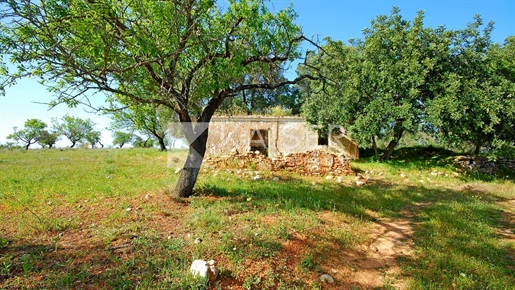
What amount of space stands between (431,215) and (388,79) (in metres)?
7.21

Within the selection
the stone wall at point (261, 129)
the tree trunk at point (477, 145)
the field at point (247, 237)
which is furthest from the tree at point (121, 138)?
the tree trunk at point (477, 145)

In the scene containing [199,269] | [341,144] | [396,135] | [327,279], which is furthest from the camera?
[341,144]

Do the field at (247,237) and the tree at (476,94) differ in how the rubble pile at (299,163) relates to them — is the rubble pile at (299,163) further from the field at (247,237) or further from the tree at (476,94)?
the tree at (476,94)

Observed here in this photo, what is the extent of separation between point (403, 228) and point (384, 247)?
4.00 feet

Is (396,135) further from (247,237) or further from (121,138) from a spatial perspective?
(121,138)

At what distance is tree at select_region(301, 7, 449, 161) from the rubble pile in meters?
2.10

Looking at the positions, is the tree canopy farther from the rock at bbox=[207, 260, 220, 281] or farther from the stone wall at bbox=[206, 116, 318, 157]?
the rock at bbox=[207, 260, 220, 281]

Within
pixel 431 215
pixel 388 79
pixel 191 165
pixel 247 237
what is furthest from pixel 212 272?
pixel 388 79

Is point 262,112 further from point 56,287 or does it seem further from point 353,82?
point 56,287

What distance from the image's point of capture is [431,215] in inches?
221

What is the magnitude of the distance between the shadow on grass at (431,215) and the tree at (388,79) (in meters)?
3.29

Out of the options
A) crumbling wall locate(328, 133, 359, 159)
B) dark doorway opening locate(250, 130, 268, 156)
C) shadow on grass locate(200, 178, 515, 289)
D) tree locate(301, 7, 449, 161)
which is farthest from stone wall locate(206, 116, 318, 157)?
shadow on grass locate(200, 178, 515, 289)

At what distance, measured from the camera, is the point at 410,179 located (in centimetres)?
1002

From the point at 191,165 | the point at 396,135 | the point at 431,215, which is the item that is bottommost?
the point at 431,215
